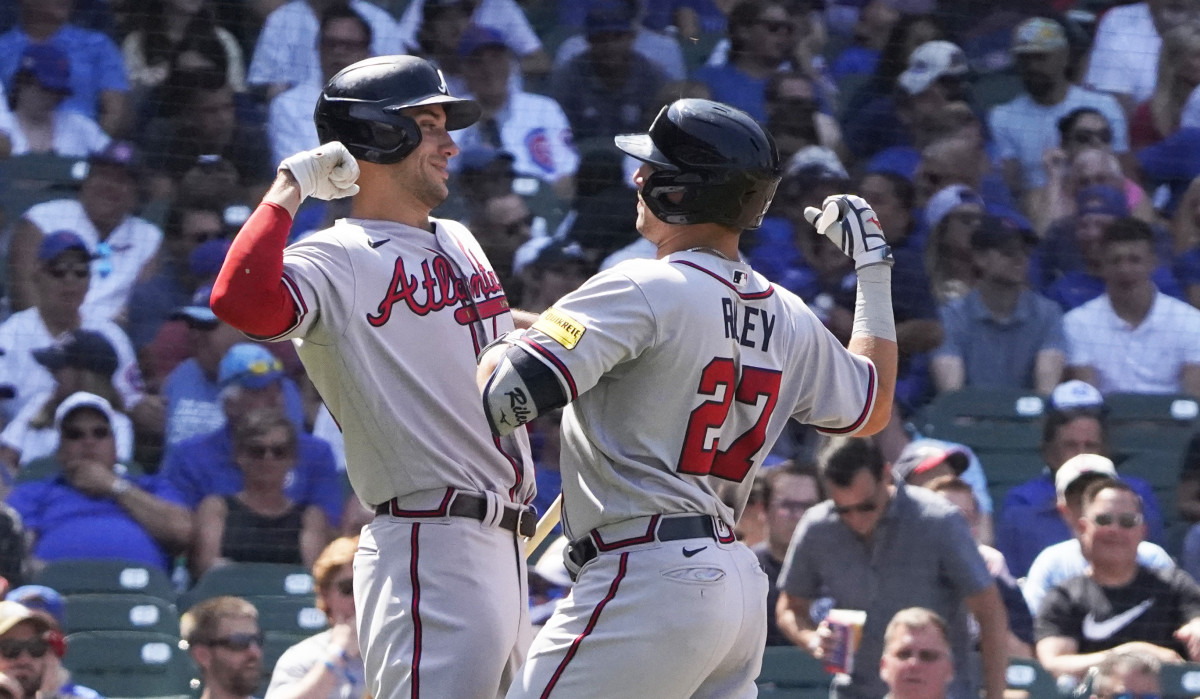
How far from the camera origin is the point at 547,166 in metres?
6.62

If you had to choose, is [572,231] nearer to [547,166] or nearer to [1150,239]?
[547,166]

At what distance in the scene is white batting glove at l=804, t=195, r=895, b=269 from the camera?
303cm

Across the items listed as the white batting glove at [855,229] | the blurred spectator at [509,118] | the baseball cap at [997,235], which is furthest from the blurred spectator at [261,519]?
the white batting glove at [855,229]

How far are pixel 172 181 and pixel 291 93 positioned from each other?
2.05 ft

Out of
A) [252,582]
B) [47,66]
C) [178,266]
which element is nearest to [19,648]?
[252,582]

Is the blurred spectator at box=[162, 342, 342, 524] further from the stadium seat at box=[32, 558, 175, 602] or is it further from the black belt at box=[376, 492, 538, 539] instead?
the black belt at box=[376, 492, 538, 539]

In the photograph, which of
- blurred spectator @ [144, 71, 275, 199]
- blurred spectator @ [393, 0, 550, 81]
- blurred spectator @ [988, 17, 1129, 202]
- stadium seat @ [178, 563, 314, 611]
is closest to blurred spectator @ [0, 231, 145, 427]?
blurred spectator @ [144, 71, 275, 199]

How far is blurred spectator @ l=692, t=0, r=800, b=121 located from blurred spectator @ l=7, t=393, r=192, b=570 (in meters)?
2.76

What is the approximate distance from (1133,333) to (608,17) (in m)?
2.41

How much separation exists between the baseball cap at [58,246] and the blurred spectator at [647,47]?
205 centimetres

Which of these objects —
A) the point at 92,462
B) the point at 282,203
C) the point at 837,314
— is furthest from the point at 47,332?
the point at 282,203

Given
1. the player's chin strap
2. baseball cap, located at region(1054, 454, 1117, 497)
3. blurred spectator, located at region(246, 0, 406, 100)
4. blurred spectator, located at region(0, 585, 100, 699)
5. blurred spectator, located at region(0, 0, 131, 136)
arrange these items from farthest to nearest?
blurred spectator, located at region(246, 0, 406, 100), blurred spectator, located at region(0, 0, 131, 136), baseball cap, located at region(1054, 454, 1117, 497), blurred spectator, located at region(0, 585, 100, 699), the player's chin strap

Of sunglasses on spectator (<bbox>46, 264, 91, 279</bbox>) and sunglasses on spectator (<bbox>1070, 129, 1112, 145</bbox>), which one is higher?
sunglasses on spectator (<bbox>1070, 129, 1112, 145</bbox>)

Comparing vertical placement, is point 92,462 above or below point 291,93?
below
